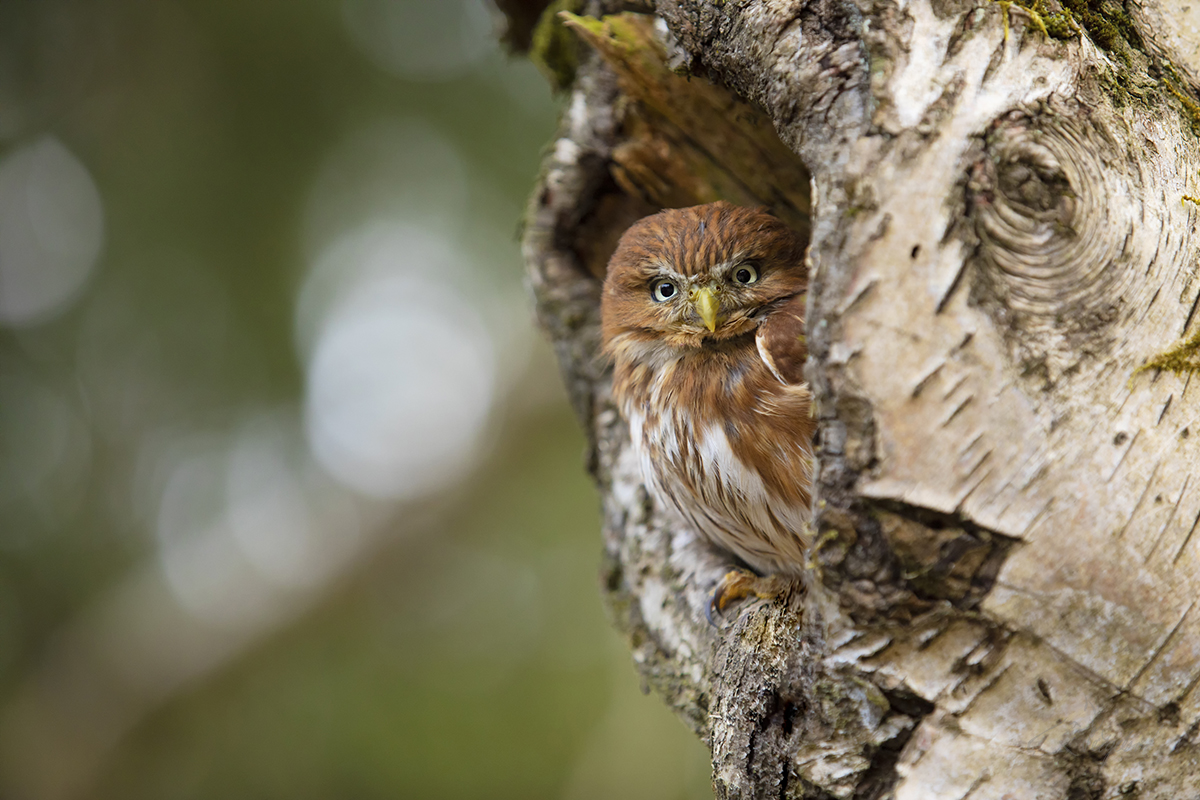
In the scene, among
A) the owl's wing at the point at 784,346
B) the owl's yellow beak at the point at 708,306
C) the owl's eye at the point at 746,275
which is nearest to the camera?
the owl's wing at the point at 784,346

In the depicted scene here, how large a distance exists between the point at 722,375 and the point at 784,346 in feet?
0.80

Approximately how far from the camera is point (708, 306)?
239cm

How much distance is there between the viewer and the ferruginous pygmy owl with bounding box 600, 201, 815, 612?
2.23 m

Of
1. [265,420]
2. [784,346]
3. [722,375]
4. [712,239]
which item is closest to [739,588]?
[722,375]

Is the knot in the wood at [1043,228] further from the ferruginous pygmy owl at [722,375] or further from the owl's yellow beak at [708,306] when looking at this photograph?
the owl's yellow beak at [708,306]

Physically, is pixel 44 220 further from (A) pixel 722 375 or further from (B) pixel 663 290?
(A) pixel 722 375

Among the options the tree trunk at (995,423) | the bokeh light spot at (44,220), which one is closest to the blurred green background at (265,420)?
the bokeh light spot at (44,220)

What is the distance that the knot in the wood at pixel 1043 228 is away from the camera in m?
1.44

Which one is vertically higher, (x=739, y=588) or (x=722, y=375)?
(x=722, y=375)

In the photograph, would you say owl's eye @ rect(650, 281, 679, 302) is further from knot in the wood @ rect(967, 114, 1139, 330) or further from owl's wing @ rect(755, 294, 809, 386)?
knot in the wood @ rect(967, 114, 1139, 330)

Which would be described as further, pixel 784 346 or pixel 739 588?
pixel 739 588

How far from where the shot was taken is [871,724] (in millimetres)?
1516

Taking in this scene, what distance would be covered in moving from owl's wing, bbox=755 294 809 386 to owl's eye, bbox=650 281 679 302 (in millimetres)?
353

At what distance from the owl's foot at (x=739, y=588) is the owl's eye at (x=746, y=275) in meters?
0.93
